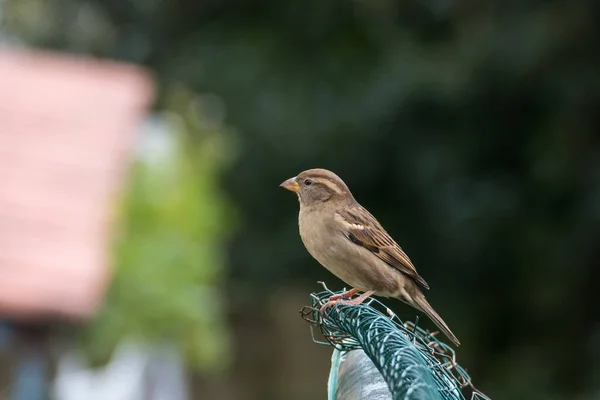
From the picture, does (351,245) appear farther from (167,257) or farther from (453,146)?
(453,146)

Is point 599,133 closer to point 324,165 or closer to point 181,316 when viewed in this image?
point 324,165

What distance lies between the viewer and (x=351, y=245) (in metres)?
3.36

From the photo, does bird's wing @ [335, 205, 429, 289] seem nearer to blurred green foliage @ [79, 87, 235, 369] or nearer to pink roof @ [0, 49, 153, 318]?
pink roof @ [0, 49, 153, 318]

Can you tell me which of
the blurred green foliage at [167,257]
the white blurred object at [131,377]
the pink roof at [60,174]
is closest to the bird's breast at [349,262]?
the pink roof at [60,174]

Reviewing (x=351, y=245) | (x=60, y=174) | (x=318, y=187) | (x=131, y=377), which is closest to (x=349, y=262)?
(x=351, y=245)

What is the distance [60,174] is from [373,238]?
10.6 feet

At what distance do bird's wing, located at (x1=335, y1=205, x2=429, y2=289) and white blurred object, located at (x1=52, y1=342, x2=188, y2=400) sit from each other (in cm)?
568

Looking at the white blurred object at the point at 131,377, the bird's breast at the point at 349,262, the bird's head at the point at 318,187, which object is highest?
the bird's head at the point at 318,187

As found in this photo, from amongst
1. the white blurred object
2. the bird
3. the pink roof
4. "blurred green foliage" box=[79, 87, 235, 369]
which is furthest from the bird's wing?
the white blurred object

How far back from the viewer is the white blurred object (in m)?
9.73

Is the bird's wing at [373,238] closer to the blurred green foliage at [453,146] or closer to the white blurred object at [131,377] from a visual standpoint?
the blurred green foliage at [453,146]

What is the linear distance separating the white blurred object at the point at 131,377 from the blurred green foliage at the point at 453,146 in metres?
1.45

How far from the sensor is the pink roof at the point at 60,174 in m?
5.04

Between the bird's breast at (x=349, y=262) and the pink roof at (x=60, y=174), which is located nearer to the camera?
the bird's breast at (x=349, y=262)
